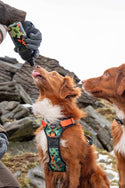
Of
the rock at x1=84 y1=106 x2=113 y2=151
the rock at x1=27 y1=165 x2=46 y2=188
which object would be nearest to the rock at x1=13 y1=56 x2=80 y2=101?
the rock at x1=84 y1=106 x2=113 y2=151

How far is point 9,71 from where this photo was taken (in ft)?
52.2

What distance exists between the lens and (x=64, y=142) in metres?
3.52

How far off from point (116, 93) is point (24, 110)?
5.16m

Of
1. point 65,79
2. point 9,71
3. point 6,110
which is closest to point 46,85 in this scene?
point 65,79

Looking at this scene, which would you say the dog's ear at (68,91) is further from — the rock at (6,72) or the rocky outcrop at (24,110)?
the rock at (6,72)

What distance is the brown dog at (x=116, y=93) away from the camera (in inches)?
137

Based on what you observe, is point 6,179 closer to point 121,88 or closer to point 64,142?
point 64,142

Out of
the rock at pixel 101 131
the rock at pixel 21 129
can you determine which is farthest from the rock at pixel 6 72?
the rock at pixel 21 129

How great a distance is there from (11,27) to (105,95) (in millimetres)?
2064

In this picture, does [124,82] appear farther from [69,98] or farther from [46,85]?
[46,85]

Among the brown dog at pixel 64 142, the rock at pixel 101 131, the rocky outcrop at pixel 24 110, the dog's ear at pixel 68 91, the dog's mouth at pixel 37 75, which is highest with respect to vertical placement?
the dog's mouth at pixel 37 75

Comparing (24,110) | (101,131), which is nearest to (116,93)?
(24,110)

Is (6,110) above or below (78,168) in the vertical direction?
below

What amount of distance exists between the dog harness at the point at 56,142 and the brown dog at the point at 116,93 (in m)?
0.77
